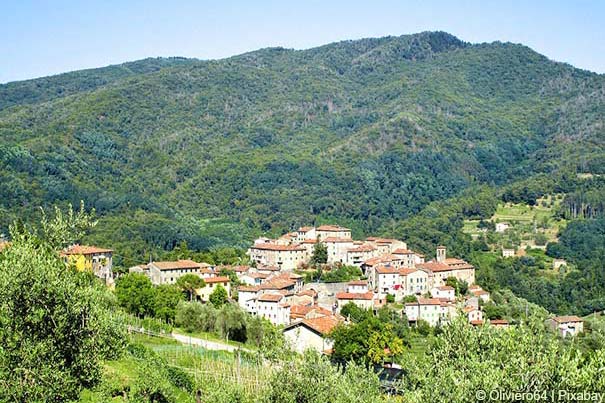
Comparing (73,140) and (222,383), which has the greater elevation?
(73,140)

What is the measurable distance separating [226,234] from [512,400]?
114188 mm

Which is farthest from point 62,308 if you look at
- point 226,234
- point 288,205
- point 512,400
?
point 288,205

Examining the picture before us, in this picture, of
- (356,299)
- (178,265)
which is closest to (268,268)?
(178,265)

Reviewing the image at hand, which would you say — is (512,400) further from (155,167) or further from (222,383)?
(155,167)

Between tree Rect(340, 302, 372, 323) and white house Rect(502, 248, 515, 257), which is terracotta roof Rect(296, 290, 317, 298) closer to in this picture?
tree Rect(340, 302, 372, 323)

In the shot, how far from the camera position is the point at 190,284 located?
2677 inches

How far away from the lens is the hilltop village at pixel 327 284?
64.6 metres

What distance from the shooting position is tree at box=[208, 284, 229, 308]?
63.8 metres

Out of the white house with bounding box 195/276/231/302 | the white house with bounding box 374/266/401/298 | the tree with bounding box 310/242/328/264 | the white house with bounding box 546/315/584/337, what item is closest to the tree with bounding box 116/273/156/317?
the white house with bounding box 195/276/231/302

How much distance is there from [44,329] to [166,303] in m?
42.2

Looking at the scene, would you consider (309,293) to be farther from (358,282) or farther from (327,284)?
(358,282)

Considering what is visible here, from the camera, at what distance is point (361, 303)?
68.2 meters

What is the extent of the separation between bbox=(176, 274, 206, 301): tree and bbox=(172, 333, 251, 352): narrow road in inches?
585

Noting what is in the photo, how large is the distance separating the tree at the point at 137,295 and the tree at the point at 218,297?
6600 millimetres
